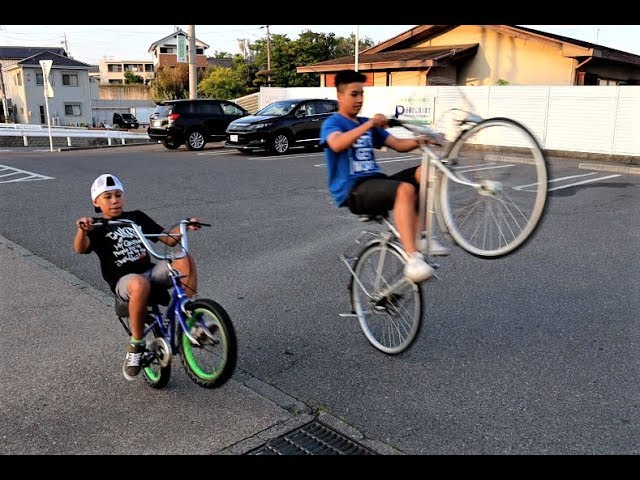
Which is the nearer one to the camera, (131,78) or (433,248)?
(433,248)

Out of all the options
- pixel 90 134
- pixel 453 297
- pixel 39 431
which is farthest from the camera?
pixel 90 134

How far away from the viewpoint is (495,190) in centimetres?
318

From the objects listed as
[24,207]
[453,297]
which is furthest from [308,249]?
[24,207]

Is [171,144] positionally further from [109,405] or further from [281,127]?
[109,405]

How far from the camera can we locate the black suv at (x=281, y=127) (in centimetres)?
1653

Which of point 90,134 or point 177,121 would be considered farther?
point 90,134

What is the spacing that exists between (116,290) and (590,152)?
15.6 meters

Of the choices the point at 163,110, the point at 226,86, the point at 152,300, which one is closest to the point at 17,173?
the point at 163,110

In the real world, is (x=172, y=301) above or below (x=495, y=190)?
below

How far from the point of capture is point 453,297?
498 centimetres

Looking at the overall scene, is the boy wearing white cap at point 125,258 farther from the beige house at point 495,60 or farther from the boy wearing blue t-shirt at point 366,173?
the beige house at point 495,60

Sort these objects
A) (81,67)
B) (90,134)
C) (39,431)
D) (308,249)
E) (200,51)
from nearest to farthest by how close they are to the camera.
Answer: (39,431), (308,249), (90,134), (81,67), (200,51)

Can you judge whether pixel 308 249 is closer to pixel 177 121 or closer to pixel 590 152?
pixel 590 152

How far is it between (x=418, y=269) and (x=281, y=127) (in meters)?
14.0
